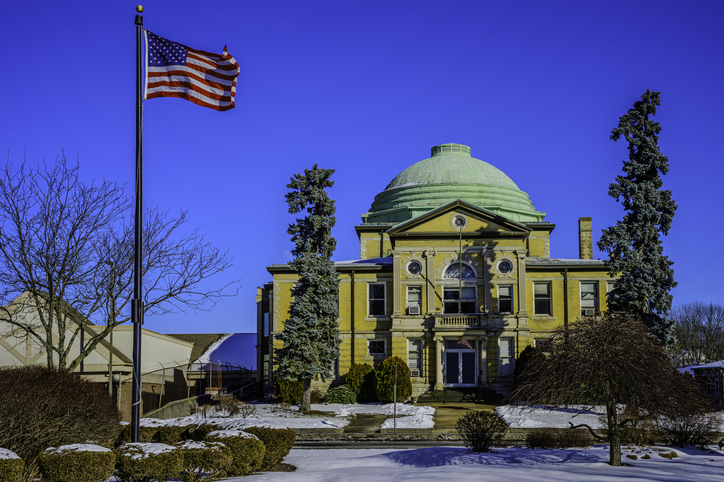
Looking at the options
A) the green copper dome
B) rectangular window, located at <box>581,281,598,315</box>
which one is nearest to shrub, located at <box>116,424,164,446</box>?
rectangular window, located at <box>581,281,598,315</box>

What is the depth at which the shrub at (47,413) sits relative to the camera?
1557cm

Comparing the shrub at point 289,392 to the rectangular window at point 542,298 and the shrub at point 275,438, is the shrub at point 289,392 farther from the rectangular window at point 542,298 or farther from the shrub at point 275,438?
the shrub at point 275,438

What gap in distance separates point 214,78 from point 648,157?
27.5 m

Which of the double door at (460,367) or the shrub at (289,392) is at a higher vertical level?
the double door at (460,367)

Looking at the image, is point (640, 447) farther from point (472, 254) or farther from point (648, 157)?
point (472, 254)

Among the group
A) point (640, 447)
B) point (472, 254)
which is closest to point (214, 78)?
point (640, 447)

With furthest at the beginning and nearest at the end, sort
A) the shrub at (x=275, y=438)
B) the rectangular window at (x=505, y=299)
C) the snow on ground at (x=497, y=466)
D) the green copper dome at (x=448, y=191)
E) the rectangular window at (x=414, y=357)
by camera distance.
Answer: the green copper dome at (x=448, y=191) → the rectangular window at (x=505, y=299) → the rectangular window at (x=414, y=357) → the shrub at (x=275, y=438) → the snow on ground at (x=497, y=466)

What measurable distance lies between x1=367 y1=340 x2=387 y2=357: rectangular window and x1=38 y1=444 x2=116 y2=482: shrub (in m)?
33.5

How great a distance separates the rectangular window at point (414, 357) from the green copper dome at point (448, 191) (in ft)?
41.9

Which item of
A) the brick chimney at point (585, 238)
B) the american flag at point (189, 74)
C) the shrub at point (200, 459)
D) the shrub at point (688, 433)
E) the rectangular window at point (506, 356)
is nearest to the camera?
the shrub at point (200, 459)

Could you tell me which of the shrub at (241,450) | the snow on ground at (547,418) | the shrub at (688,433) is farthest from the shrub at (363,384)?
the shrub at (241,450)

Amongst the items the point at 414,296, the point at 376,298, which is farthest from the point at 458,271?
the point at 376,298

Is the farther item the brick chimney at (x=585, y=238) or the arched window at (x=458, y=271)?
the brick chimney at (x=585, y=238)

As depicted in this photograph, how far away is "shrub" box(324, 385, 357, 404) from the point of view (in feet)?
137
